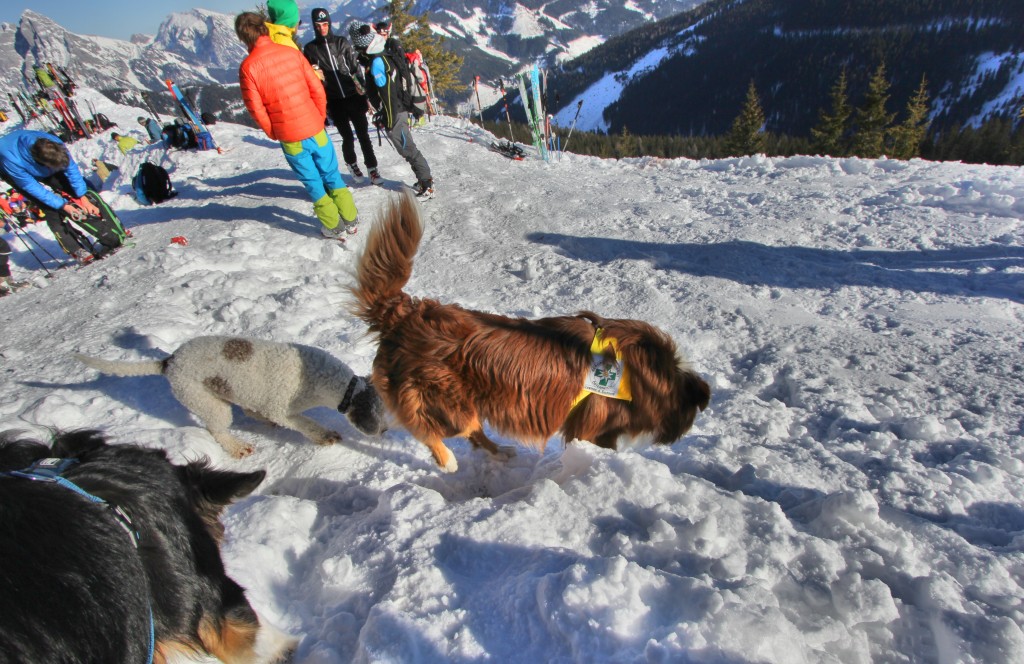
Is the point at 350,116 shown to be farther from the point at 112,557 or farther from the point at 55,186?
the point at 112,557

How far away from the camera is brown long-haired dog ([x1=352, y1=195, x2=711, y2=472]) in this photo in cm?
257

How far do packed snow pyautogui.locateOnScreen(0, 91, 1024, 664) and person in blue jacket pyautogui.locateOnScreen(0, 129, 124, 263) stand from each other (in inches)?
21.2

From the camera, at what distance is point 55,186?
6.12 m

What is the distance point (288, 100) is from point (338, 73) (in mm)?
2169

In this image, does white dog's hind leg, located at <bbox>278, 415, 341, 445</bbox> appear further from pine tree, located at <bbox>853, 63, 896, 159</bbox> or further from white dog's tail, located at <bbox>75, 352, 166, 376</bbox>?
pine tree, located at <bbox>853, 63, 896, 159</bbox>

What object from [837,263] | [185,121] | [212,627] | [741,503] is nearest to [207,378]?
[212,627]

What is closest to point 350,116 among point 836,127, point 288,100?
point 288,100

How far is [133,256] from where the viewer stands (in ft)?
18.9

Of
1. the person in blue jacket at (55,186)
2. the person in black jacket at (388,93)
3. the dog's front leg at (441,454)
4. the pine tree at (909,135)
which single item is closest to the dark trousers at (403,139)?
the person in black jacket at (388,93)

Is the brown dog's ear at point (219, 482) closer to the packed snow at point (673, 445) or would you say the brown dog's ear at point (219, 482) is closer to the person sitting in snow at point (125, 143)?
the packed snow at point (673, 445)

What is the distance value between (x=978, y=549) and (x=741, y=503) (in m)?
0.94

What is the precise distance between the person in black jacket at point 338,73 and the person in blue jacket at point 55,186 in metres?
3.45

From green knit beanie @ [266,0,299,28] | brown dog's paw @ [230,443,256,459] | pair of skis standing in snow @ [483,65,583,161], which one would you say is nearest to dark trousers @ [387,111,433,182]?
green knit beanie @ [266,0,299,28]

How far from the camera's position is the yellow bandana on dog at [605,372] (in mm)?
2553
